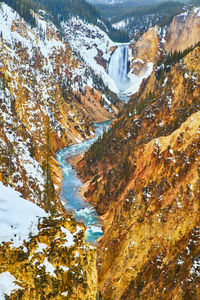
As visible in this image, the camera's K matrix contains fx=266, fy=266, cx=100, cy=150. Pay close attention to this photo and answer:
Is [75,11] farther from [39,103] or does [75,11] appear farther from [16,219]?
[16,219]

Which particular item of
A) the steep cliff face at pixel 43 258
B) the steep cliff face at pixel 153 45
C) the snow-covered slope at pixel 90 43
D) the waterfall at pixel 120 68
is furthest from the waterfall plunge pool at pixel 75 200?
the waterfall at pixel 120 68

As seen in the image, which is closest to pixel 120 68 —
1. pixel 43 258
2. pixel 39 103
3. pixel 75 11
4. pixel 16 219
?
pixel 75 11

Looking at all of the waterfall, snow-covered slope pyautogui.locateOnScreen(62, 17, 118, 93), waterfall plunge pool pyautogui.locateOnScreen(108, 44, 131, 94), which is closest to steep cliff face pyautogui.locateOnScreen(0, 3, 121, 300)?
snow-covered slope pyautogui.locateOnScreen(62, 17, 118, 93)

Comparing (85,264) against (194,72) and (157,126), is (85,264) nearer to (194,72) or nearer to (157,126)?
(157,126)

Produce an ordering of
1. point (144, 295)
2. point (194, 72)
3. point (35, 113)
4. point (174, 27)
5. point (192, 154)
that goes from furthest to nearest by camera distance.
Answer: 1. point (174, 27)
2. point (35, 113)
3. point (194, 72)
4. point (192, 154)
5. point (144, 295)

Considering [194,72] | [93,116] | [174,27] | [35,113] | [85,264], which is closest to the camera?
[85,264]

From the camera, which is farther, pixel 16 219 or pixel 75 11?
pixel 75 11

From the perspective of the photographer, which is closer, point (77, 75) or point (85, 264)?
point (85, 264)

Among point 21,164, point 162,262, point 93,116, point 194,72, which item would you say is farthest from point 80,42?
point 162,262
